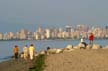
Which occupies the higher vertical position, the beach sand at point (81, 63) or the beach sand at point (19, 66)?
the beach sand at point (81, 63)

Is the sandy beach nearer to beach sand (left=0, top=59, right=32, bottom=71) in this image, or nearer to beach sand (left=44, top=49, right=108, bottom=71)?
beach sand (left=44, top=49, right=108, bottom=71)

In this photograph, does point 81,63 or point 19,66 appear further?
point 19,66

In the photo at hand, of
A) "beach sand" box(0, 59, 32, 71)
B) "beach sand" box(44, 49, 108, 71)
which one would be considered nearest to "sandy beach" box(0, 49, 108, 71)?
"beach sand" box(44, 49, 108, 71)

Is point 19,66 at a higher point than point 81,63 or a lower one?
lower

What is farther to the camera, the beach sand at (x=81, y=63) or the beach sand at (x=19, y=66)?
the beach sand at (x=19, y=66)

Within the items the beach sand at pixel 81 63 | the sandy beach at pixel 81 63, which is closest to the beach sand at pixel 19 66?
the sandy beach at pixel 81 63

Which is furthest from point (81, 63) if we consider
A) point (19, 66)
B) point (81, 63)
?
point (19, 66)

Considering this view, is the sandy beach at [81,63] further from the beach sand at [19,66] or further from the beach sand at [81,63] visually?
the beach sand at [19,66]

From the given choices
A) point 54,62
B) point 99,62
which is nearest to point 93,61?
point 99,62

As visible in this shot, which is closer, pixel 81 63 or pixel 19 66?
pixel 81 63

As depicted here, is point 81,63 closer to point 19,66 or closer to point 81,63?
point 81,63

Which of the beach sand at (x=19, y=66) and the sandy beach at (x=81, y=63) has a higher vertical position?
the sandy beach at (x=81, y=63)

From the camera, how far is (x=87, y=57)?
99.1ft

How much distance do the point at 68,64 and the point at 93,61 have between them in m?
1.91
